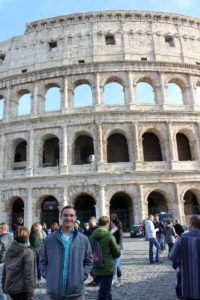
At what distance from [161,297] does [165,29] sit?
71.6 ft

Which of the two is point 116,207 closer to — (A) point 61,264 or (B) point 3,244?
(B) point 3,244

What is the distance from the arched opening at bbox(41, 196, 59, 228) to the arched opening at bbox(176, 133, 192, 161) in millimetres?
9846

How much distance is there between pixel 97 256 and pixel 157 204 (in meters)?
16.1

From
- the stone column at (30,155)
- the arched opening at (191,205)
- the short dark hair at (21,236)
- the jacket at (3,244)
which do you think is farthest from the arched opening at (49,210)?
the short dark hair at (21,236)

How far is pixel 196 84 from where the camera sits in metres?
20.9

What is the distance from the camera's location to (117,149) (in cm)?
1992

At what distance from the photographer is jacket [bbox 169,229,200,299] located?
304 centimetres

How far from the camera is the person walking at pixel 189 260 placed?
304 cm

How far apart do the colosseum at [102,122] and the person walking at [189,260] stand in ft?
46.5

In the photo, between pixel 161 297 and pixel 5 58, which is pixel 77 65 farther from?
pixel 161 297

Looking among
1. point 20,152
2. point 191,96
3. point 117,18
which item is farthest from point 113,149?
point 117,18

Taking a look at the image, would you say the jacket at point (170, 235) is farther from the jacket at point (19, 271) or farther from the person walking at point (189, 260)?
the jacket at point (19, 271)

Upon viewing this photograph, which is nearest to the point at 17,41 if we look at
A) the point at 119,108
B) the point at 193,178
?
the point at 119,108

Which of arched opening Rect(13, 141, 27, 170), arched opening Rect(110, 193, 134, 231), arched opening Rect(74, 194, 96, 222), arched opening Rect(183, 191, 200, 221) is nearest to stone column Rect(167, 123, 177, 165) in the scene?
arched opening Rect(183, 191, 200, 221)
